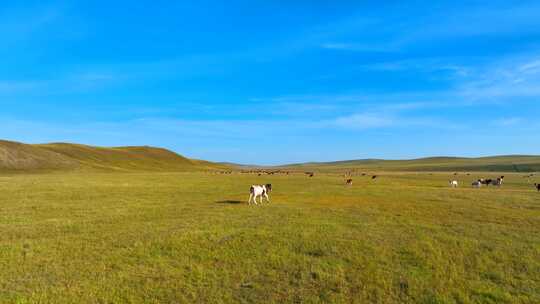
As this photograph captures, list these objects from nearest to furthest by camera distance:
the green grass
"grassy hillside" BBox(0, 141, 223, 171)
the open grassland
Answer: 1. the open grassland
2. the green grass
3. "grassy hillside" BBox(0, 141, 223, 171)

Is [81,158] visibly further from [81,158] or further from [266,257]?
[266,257]

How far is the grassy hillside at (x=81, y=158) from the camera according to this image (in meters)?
81.1

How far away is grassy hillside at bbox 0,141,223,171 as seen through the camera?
266ft

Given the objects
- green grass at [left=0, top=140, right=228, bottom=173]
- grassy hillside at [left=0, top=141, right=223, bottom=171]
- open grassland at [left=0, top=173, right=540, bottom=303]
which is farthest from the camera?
grassy hillside at [left=0, top=141, right=223, bottom=171]

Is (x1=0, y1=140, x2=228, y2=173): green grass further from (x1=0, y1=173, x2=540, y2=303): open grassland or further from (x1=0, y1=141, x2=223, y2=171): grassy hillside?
(x1=0, y1=173, x2=540, y2=303): open grassland

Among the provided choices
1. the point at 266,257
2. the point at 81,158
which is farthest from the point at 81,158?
the point at 266,257

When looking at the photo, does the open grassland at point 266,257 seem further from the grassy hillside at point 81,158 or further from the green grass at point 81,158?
the grassy hillside at point 81,158

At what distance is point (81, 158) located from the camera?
11019 cm

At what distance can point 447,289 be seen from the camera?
9453 mm

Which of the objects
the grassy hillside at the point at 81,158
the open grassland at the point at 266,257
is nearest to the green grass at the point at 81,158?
the grassy hillside at the point at 81,158

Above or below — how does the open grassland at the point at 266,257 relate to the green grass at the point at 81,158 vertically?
below

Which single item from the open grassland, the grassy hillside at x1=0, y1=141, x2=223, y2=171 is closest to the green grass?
the grassy hillside at x1=0, y1=141, x2=223, y2=171

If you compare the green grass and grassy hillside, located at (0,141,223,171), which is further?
grassy hillside, located at (0,141,223,171)

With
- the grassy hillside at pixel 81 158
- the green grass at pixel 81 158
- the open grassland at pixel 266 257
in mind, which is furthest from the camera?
the grassy hillside at pixel 81 158
